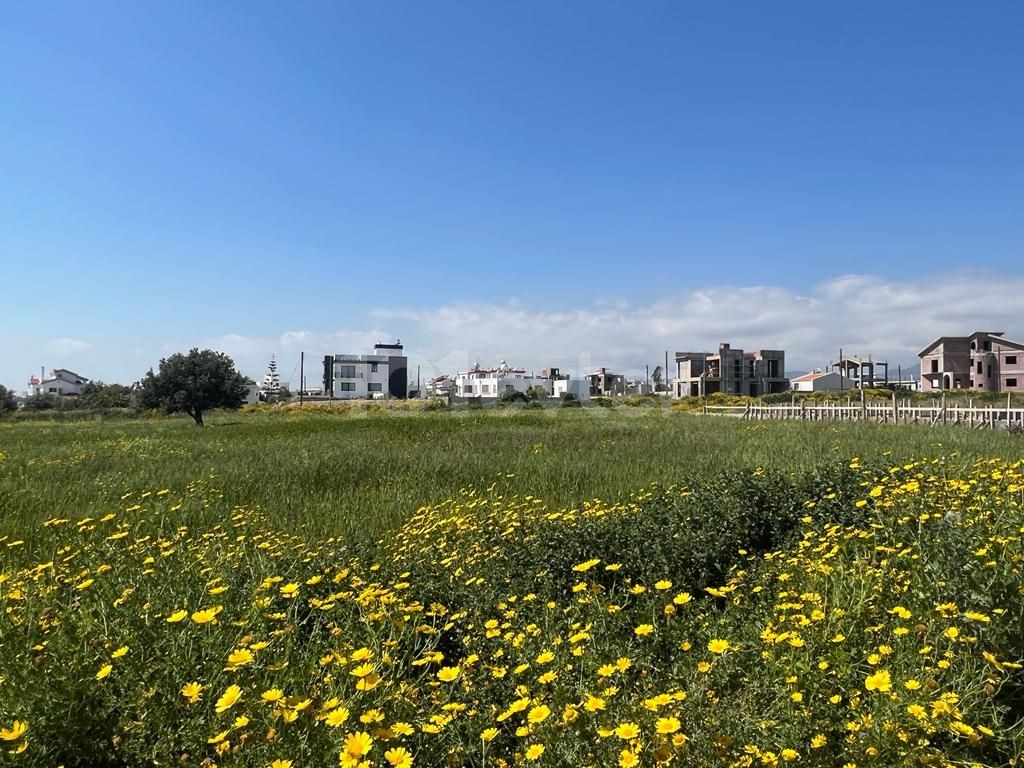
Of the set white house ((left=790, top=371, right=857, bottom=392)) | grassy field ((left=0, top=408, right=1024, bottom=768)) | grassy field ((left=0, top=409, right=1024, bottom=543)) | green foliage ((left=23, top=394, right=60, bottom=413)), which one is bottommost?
grassy field ((left=0, top=409, right=1024, bottom=543))

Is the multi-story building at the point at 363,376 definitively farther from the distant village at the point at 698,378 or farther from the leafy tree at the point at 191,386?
the leafy tree at the point at 191,386

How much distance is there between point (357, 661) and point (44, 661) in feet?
3.94

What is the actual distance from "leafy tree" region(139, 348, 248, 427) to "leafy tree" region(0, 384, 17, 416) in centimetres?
A: 2655

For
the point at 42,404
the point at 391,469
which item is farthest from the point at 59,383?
the point at 391,469

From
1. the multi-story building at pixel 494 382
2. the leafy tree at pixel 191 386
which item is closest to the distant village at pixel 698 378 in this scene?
the multi-story building at pixel 494 382

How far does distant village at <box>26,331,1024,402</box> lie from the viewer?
57.2 meters

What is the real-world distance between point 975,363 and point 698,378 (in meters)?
30.8

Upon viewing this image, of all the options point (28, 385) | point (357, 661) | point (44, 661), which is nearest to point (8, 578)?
point (44, 661)

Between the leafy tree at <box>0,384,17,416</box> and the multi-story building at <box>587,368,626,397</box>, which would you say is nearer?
the leafy tree at <box>0,384,17,416</box>

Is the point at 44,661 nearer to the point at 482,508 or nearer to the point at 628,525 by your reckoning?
the point at 628,525

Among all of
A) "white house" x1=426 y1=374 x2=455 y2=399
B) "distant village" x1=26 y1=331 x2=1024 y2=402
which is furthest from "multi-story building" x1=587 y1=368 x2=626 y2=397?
"white house" x1=426 y1=374 x2=455 y2=399

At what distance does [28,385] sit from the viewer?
10062 cm

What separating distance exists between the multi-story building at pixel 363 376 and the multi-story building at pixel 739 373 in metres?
46.4

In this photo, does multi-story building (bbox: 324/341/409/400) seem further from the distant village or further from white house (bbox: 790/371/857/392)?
white house (bbox: 790/371/857/392)
